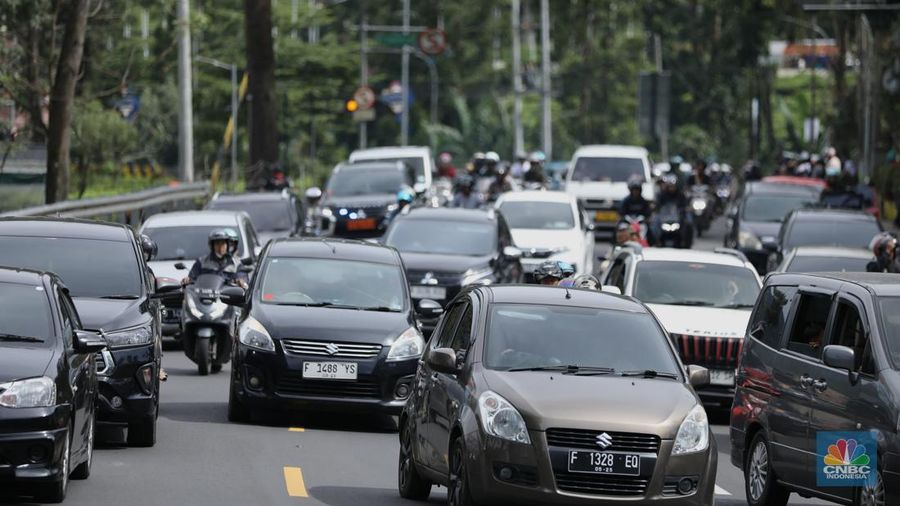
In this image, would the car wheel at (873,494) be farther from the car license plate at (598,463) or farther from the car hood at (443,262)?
the car hood at (443,262)

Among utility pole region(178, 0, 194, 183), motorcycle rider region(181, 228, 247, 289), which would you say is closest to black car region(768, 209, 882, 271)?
motorcycle rider region(181, 228, 247, 289)

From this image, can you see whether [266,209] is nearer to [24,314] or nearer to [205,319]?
[205,319]

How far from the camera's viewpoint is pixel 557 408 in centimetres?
1061

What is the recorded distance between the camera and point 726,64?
99.4 metres

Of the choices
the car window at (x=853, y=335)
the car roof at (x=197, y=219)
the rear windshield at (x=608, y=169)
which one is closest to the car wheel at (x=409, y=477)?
the car window at (x=853, y=335)

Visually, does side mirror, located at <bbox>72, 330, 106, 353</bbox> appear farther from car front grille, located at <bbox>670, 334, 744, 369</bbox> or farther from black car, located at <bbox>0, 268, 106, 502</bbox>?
car front grille, located at <bbox>670, 334, 744, 369</bbox>

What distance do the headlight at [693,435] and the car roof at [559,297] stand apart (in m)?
1.36

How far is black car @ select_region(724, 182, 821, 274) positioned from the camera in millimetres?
34062

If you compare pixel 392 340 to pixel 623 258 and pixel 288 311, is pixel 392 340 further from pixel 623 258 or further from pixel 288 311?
pixel 623 258

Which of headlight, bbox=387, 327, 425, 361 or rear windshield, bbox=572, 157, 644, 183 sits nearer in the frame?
headlight, bbox=387, 327, 425, 361

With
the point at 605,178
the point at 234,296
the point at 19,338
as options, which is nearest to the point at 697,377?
the point at 19,338

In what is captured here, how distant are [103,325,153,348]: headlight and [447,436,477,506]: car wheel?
3794 mm

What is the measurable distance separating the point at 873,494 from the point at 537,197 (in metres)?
22.1

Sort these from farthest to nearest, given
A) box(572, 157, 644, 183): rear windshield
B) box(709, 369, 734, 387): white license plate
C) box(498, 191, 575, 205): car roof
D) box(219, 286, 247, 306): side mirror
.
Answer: box(572, 157, 644, 183): rear windshield < box(498, 191, 575, 205): car roof < box(709, 369, 734, 387): white license plate < box(219, 286, 247, 306): side mirror
